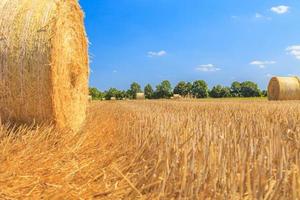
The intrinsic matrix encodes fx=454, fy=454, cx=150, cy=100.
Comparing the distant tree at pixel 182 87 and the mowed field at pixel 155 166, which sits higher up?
the distant tree at pixel 182 87

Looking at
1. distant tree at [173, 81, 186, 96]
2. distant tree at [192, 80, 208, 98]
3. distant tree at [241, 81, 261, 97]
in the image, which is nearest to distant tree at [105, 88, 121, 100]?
distant tree at [173, 81, 186, 96]

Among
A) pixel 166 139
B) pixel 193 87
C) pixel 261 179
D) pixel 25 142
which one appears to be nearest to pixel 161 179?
pixel 261 179

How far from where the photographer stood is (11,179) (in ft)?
10.4

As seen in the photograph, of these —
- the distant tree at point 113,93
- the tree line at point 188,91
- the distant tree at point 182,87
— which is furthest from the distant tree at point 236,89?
the distant tree at point 113,93

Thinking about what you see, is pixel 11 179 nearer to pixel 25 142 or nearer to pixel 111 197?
pixel 111 197

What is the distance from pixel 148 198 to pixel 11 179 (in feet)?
3.70

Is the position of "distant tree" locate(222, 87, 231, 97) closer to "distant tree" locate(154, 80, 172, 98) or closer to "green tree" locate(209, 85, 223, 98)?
"green tree" locate(209, 85, 223, 98)

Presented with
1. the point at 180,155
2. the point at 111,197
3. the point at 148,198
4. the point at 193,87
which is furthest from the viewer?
the point at 193,87

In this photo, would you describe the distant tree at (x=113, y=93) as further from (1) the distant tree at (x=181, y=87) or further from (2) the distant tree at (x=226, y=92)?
(2) the distant tree at (x=226, y=92)

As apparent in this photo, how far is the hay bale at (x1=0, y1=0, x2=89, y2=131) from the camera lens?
5145 mm

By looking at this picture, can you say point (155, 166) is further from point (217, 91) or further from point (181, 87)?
point (181, 87)

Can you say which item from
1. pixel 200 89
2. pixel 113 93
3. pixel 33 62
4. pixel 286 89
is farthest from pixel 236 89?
pixel 33 62

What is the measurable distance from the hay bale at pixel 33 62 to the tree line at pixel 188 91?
150 ft

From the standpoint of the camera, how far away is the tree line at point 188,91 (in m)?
54.1
